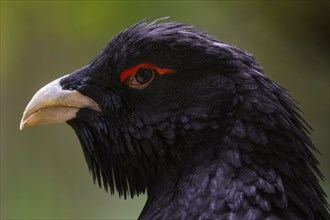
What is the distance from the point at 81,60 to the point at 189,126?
4505mm

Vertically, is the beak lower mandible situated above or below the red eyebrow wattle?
below

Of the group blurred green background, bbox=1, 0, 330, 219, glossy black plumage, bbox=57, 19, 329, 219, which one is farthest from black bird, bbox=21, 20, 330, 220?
blurred green background, bbox=1, 0, 330, 219

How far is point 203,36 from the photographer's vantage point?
3.80 m

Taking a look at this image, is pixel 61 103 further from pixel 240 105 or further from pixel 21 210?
pixel 21 210

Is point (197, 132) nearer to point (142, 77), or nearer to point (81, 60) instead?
point (142, 77)

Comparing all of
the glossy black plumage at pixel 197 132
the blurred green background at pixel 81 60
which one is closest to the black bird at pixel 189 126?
the glossy black plumage at pixel 197 132

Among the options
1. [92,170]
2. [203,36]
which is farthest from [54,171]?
[203,36]

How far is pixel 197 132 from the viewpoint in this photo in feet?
12.1

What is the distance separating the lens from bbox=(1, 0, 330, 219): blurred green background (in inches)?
276

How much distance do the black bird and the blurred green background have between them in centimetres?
325

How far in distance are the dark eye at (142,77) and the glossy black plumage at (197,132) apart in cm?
3

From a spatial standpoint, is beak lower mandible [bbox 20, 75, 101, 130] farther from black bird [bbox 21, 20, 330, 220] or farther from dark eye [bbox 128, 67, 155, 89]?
dark eye [bbox 128, 67, 155, 89]

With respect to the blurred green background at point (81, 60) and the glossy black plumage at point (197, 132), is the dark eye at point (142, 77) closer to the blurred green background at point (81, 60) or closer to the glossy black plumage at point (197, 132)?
the glossy black plumage at point (197, 132)

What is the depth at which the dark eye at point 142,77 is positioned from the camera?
12.4ft
